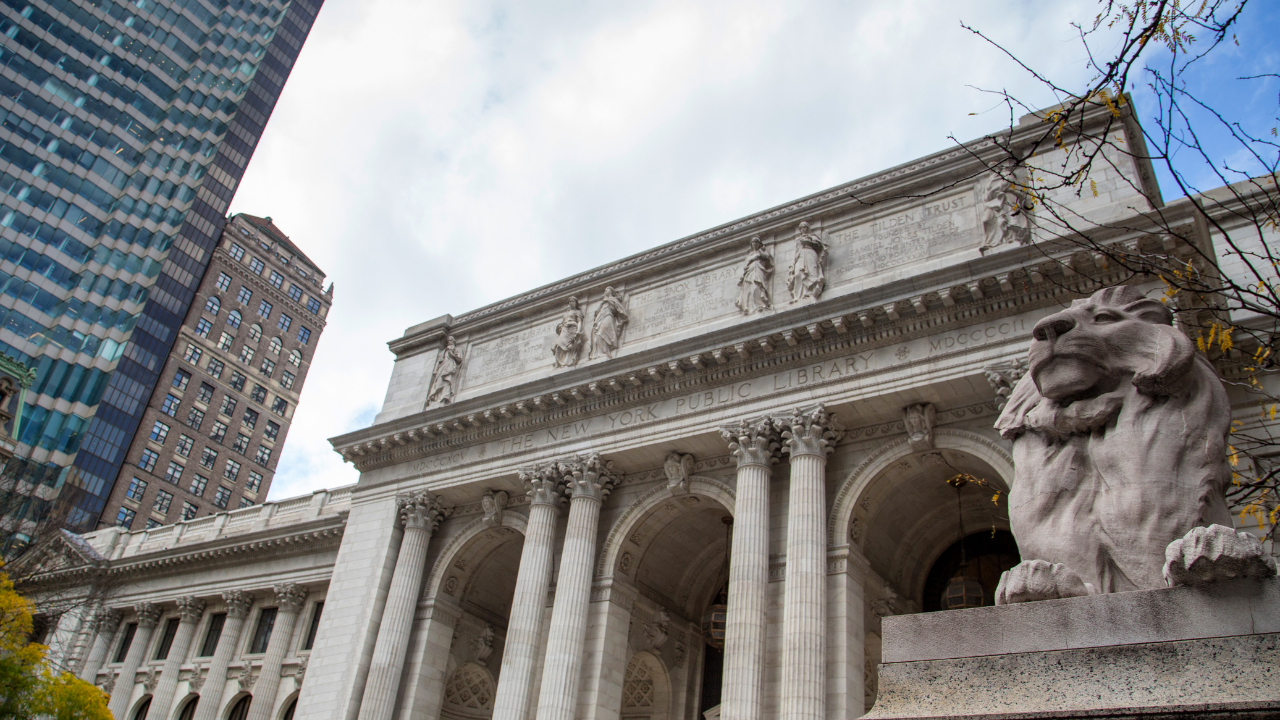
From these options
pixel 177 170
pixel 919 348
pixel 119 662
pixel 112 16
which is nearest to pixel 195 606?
pixel 119 662

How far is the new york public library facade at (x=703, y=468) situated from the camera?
832 inches

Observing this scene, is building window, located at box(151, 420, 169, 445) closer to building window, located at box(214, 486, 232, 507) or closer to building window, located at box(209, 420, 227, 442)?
building window, located at box(209, 420, 227, 442)

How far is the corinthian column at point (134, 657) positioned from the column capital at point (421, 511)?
20667 millimetres

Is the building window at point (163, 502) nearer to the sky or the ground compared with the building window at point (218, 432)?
nearer to the ground

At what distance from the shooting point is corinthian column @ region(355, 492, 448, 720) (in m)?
27.0

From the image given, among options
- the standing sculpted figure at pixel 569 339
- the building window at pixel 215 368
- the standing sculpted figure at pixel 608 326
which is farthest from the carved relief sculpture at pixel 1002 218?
the building window at pixel 215 368

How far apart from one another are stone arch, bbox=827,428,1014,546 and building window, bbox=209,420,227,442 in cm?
6915

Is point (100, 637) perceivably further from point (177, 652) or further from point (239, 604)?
point (239, 604)

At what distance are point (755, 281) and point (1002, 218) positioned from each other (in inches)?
267

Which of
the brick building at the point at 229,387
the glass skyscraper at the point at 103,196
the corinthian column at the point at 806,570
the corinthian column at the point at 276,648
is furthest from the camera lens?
the brick building at the point at 229,387

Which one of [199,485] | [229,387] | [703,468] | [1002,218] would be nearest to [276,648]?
[703,468]

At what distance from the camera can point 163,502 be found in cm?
7344

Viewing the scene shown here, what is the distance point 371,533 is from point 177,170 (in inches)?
2575

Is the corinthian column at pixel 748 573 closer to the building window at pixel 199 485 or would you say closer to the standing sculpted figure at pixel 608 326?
the standing sculpted figure at pixel 608 326
